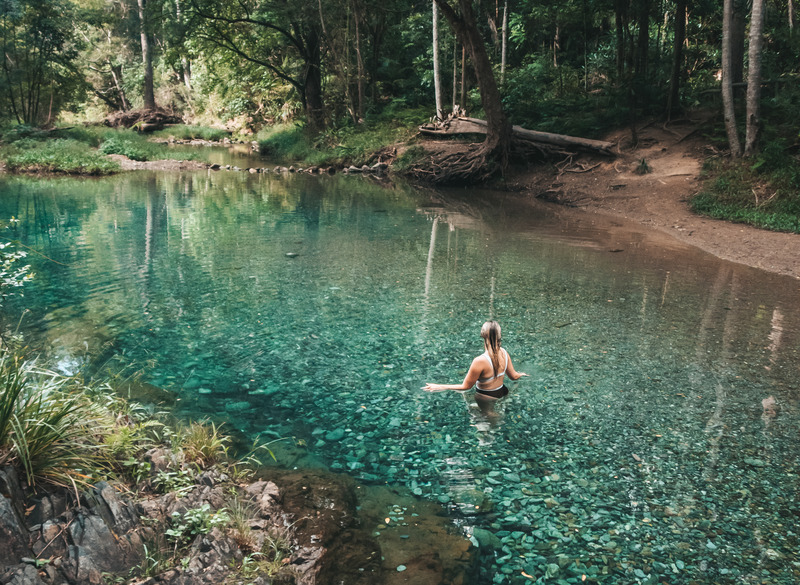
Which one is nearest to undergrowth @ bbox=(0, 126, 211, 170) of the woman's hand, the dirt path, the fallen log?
the fallen log

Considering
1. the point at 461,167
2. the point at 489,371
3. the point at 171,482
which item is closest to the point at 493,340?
the point at 489,371

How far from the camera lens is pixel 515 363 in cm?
750

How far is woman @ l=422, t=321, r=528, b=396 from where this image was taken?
626 centimetres

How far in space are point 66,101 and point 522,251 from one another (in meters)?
32.2

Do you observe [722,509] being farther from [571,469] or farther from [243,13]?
[243,13]

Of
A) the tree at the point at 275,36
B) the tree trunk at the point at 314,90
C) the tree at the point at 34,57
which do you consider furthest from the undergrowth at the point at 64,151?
the tree trunk at the point at 314,90

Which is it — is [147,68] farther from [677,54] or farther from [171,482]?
[171,482]

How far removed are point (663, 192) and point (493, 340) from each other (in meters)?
14.5

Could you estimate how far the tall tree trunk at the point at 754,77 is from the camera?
14758 millimetres

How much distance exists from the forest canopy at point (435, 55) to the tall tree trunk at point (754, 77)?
132 cm

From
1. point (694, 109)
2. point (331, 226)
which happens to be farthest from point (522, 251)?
point (694, 109)

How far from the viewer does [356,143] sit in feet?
102

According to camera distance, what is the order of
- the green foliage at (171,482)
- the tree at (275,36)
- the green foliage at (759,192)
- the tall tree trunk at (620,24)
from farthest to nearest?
the tree at (275,36)
the tall tree trunk at (620,24)
the green foliage at (759,192)
the green foliage at (171,482)

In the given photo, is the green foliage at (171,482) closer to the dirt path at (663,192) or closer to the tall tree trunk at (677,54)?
the dirt path at (663,192)
